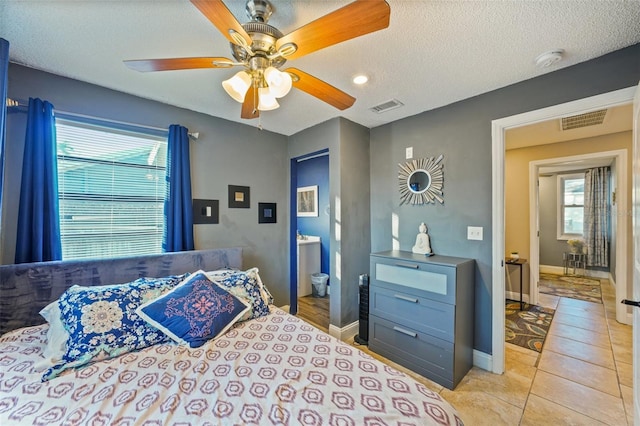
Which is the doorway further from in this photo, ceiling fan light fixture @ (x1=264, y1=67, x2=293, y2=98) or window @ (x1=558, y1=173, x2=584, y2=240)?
window @ (x1=558, y1=173, x2=584, y2=240)

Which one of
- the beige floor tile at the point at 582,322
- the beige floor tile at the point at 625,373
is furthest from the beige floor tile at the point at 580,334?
the beige floor tile at the point at 625,373

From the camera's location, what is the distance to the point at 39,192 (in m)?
1.87

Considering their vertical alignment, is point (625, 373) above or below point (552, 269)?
below

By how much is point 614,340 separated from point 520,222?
69.7 inches

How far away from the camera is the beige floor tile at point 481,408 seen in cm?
174

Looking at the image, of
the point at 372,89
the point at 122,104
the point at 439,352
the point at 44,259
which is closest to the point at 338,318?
the point at 439,352

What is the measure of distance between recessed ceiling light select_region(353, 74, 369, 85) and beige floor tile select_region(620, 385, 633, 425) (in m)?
2.93

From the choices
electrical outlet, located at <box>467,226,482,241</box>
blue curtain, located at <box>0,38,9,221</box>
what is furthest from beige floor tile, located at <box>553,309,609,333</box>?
blue curtain, located at <box>0,38,9,221</box>

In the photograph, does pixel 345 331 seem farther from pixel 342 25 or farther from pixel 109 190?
pixel 342 25

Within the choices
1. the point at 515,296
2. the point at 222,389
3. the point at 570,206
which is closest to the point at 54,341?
the point at 222,389

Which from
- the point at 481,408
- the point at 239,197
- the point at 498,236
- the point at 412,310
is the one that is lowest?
the point at 481,408

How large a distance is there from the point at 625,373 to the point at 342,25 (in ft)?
11.2

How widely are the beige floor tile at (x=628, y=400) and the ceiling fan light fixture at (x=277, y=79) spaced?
117 inches

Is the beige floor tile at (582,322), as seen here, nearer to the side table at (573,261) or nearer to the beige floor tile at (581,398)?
the beige floor tile at (581,398)
